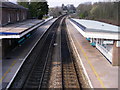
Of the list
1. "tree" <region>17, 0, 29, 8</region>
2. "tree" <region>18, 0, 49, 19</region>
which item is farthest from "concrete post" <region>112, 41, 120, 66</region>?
"tree" <region>17, 0, 29, 8</region>

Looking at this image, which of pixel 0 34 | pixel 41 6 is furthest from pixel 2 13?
pixel 41 6

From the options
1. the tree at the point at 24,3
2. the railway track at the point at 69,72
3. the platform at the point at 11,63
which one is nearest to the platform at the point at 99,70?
the railway track at the point at 69,72

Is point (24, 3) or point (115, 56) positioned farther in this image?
point (24, 3)

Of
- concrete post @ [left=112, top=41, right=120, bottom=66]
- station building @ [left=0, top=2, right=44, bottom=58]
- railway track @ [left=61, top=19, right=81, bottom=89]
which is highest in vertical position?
station building @ [left=0, top=2, right=44, bottom=58]

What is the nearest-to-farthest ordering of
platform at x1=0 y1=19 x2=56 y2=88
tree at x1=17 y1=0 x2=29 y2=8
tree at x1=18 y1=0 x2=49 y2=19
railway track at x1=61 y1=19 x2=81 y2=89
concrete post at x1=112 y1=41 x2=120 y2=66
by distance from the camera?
railway track at x1=61 y1=19 x2=81 y2=89 → platform at x1=0 y1=19 x2=56 y2=88 → concrete post at x1=112 y1=41 x2=120 y2=66 → tree at x1=17 y1=0 x2=29 y2=8 → tree at x1=18 y1=0 x2=49 y2=19

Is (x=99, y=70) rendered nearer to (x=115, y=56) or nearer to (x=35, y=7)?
(x=115, y=56)

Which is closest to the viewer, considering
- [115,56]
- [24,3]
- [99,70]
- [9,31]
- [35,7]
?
[99,70]

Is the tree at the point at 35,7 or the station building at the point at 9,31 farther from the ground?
the tree at the point at 35,7

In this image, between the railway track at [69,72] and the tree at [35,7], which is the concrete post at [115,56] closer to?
the railway track at [69,72]

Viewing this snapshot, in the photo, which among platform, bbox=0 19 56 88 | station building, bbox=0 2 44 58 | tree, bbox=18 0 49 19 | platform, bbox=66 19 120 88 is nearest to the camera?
platform, bbox=66 19 120 88

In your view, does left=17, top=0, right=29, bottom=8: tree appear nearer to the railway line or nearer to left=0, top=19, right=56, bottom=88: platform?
left=0, top=19, right=56, bottom=88: platform

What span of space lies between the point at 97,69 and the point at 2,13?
491 inches

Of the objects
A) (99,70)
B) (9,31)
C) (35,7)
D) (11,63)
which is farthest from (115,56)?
(35,7)

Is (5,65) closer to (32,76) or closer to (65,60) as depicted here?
(32,76)
